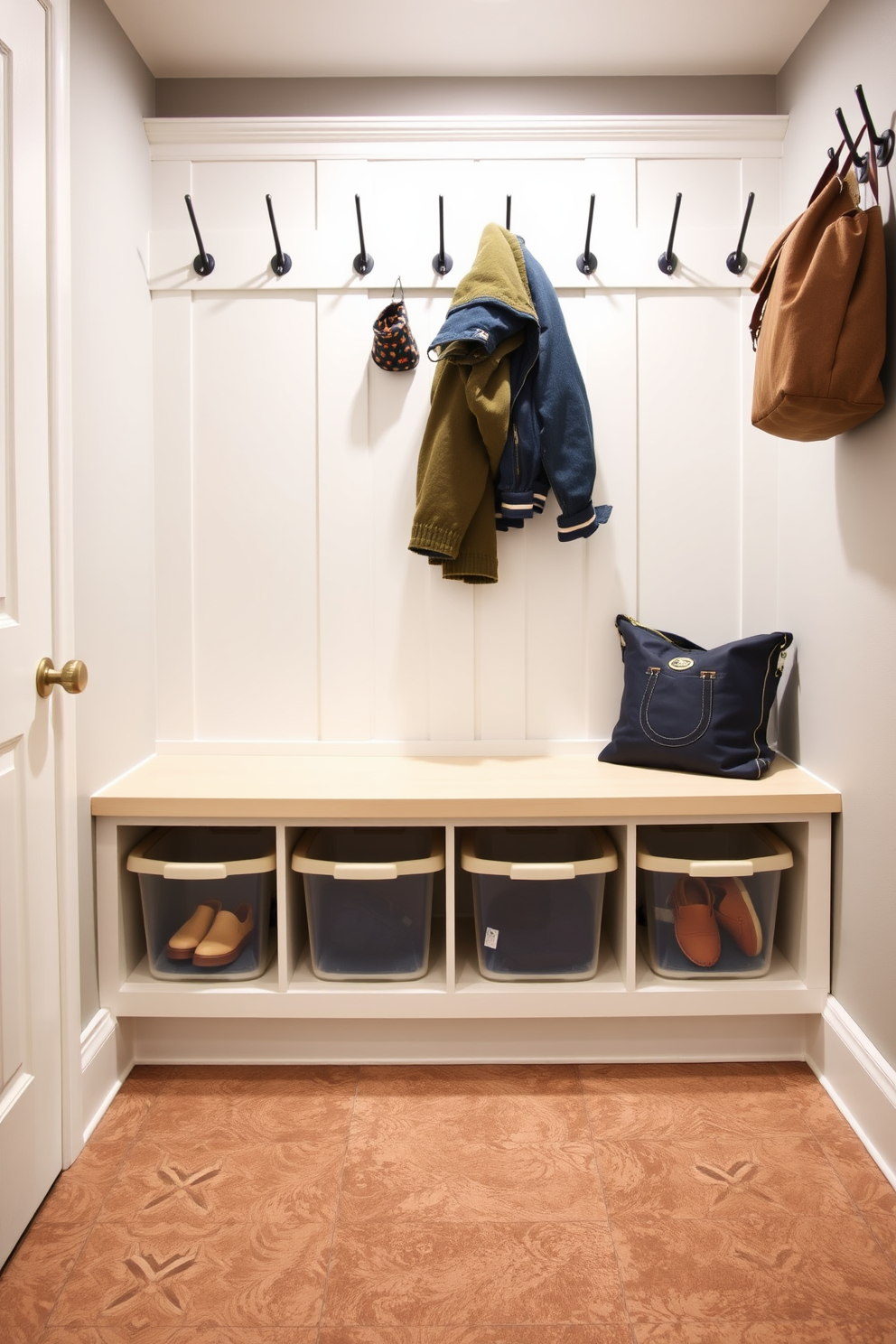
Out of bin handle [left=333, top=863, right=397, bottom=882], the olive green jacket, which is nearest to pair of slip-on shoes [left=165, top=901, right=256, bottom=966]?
bin handle [left=333, top=863, right=397, bottom=882]

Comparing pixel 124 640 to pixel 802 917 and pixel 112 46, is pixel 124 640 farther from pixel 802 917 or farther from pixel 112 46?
pixel 802 917

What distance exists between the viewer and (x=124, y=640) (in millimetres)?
2057

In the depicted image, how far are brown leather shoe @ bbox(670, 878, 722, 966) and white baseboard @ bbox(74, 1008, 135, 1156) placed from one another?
1.26 metres

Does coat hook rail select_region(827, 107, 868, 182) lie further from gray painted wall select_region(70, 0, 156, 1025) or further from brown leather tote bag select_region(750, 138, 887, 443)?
gray painted wall select_region(70, 0, 156, 1025)

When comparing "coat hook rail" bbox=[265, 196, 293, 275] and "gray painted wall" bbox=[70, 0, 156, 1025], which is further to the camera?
"coat hook rail" bbox=[265, 196, 293, 275]

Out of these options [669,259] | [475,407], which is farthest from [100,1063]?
[669,259]

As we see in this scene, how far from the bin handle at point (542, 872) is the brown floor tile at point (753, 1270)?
63 centimetres

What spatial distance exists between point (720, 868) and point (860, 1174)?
0.60 metres

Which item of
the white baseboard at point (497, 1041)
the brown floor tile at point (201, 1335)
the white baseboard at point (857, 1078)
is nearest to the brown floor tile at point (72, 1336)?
the brown floor tile at point (201, 1335)

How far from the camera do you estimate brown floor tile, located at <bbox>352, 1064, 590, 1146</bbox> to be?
173 centimetres

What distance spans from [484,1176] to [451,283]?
6.57 feet

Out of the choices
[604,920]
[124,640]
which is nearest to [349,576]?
[124,640]

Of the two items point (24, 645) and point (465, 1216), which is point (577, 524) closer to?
point (24, 645)

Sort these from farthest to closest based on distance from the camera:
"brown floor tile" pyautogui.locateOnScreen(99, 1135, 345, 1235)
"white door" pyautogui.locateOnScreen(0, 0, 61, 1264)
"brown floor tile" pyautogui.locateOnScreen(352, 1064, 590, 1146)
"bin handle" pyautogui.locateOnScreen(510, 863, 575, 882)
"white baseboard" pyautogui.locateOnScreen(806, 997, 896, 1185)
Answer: "bin handle" pyautogui.locateOnScreen(510, 863, 575, 882) → "brown floor tile" pyautogui.locateOnScreen(352, 1064, 590, 1146) → "white baseboard" pyautogui.locateOnScreen(806, 997, 896, 1185) → "brown floor tile" pyautogui.locateOnScreen(99, 1135, 345, 1235) → "white door" pyautogui.locateOnScreen(0, 0, 61, 1264)
